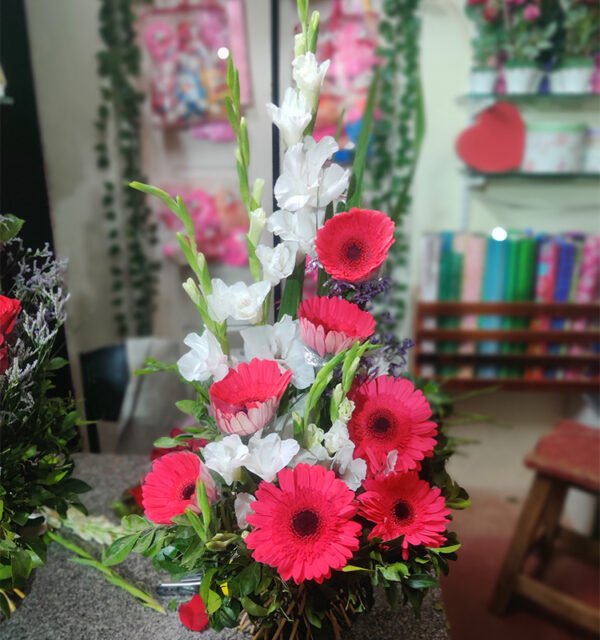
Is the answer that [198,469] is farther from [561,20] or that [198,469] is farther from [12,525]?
[561,20]

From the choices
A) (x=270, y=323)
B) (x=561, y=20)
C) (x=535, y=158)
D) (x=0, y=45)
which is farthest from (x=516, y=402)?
(x=0, y=45)

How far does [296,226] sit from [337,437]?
0.21 meters

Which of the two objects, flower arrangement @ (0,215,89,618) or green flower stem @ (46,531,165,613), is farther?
green flower stem @ (46,531,165,613)

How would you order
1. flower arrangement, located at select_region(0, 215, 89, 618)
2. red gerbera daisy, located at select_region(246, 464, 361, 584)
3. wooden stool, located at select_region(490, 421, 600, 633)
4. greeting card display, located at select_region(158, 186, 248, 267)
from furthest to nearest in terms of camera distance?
greeting card display, located at select_region(158, 186, 248, 267)
wooden stool, located at select_region(490, 421, 600, 633)
flower arrangement, located at select_region(0, 215, 89, 618)
red gerbera daisy, located at select_region(246, 464, 361, 584)

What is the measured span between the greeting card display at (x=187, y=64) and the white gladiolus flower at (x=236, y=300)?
1519 mm

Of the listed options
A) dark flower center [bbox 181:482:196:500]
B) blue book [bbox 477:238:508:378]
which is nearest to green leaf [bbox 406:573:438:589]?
dark flower center [bbox 181:482:196:500]

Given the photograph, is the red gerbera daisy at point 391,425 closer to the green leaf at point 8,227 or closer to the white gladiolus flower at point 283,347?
the white gladiolus flower at point 283,347

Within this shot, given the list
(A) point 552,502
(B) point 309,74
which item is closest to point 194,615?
(B) point 309,74

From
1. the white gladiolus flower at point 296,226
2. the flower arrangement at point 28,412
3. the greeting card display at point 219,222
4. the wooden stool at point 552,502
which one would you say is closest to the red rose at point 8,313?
the flower arrangement at point 28,412

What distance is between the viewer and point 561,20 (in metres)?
1.77

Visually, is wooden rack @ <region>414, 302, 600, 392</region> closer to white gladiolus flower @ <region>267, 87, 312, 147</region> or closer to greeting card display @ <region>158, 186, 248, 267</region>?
greeting card display @ <region>158, 186, 248, 267</region>

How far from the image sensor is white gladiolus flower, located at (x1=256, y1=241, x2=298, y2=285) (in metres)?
0.54

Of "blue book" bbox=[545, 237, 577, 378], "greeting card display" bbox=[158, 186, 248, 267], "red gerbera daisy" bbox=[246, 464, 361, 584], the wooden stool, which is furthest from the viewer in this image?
"greeting card display" bbox=[158, 186, 248, 267]

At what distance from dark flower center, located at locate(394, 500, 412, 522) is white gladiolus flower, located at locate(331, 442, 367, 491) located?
0.04m
